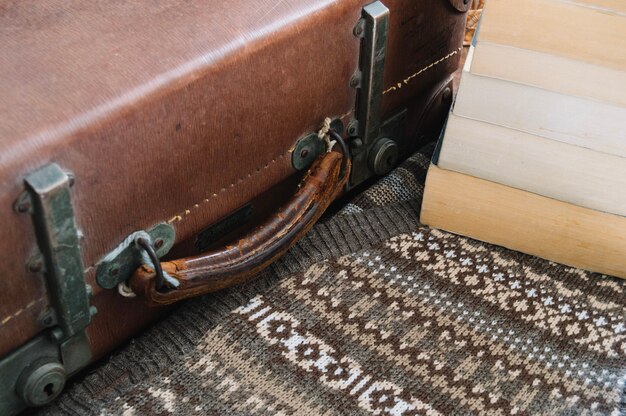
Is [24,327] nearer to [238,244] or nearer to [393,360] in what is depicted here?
[238,244]

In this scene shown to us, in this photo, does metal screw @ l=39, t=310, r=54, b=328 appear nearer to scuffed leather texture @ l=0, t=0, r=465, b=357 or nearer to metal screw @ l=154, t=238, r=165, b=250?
scuffed leather texture @ l=0, t=0, r=465, b=357

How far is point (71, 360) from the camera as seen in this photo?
76 centimetres

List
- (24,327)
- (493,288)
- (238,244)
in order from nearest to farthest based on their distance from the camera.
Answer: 1. (24,327)
2. (238,244)
3. (493,288)

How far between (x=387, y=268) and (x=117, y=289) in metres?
0.30

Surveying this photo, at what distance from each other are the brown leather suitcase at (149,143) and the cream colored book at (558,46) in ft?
0.38

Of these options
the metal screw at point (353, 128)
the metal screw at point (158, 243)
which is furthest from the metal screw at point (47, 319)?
the metal screw at point (353, 128)

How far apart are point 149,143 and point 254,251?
0.54 ft

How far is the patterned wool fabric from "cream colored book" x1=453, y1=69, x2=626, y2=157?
0.15 meters

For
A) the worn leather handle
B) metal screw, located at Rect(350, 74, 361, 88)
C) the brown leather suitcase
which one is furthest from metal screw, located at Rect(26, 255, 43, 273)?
metal screw, located at Rect(350, 74, 361, 88)

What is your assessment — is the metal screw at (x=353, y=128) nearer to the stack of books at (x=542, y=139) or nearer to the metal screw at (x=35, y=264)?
the stack of books at (x=542, y=139)

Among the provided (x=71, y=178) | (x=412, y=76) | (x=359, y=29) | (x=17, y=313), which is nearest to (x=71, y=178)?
(x=71, y=178)

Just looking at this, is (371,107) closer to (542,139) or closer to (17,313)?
(542,139)

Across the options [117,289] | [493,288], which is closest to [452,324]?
[493,288]

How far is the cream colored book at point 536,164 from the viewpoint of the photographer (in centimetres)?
85
